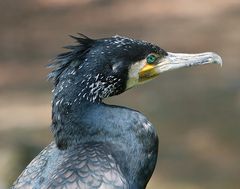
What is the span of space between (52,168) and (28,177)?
0.51 ft

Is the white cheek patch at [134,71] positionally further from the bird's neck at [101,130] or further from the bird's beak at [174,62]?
the bird's neck at [101,130]

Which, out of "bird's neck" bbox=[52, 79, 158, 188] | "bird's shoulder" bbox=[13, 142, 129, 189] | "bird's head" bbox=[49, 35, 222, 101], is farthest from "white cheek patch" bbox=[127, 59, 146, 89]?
"bird's shoulder" bbox=[13, 142, 129, 189]

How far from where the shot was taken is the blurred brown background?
24.5ft

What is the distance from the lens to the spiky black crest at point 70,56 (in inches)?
160

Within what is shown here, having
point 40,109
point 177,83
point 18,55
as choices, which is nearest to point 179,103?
point 177,83

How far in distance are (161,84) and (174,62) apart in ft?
16.2

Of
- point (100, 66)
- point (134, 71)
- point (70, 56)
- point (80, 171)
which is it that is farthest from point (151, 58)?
point (80, 171)

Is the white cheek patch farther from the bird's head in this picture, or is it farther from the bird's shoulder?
the bird's shoulder

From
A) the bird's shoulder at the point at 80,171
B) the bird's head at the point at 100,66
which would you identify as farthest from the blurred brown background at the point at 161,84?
the bird's head at the point at 100,66

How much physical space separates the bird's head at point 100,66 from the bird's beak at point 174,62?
0.18ft

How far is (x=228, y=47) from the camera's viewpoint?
10031mm

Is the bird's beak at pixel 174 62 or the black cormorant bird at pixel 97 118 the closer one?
the black cormorant bird at pixel 97 118

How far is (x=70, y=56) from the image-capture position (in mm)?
4055

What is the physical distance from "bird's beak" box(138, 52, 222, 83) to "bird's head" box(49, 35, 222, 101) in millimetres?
55
